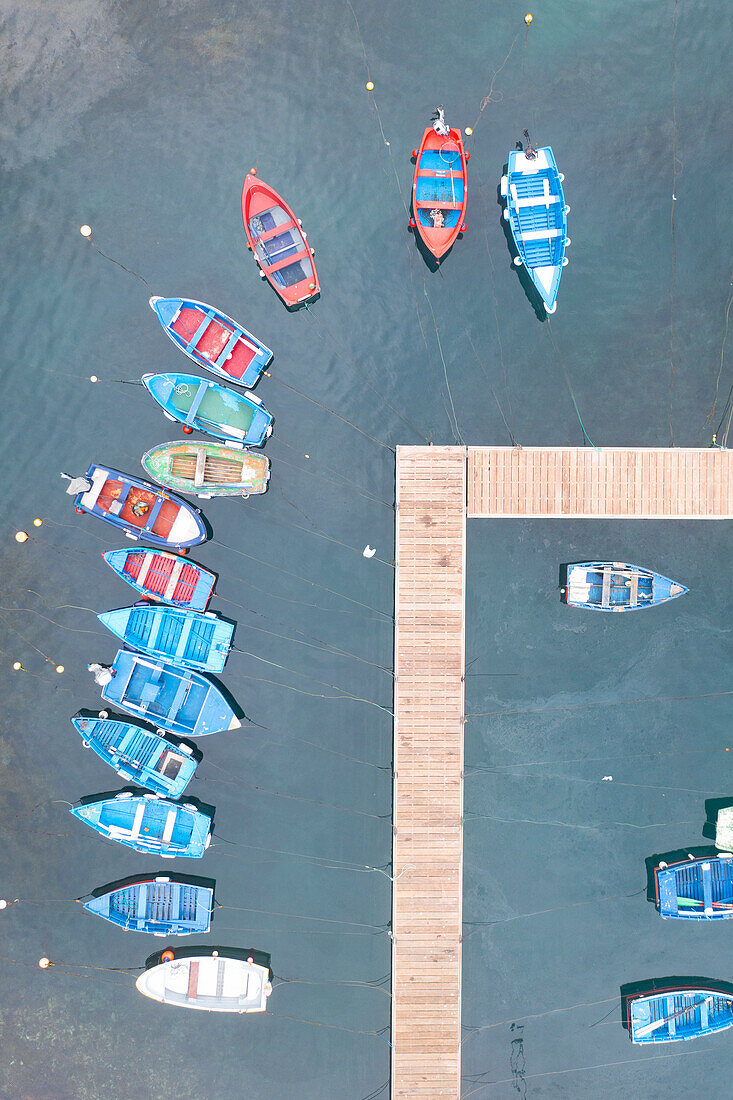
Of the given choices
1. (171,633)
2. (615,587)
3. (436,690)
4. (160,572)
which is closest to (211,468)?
(160,572)

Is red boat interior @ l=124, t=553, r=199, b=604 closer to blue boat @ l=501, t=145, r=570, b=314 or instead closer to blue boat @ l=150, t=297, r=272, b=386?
blue boat @ l=150, t=297, r=272, b=386

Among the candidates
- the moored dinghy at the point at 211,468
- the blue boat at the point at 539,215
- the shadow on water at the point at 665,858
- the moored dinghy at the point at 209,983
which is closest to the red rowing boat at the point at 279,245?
the moored dinghy at the point at 211,468

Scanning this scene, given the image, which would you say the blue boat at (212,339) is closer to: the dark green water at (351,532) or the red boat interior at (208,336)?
the red boat interior at (208,336)

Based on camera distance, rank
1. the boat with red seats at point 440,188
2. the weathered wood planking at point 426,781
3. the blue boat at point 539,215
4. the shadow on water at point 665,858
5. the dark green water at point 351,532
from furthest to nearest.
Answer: the shadow on water at point 665,858, the dark green water at point 351,532, the weathered wood planking at point 426,781, the blue boat at point 539,215, the boat with red seats at point 440,188

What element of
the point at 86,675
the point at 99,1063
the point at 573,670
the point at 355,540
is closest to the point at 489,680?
the point at 573,670

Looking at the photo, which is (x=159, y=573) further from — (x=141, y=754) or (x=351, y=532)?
(x=351, y=532)

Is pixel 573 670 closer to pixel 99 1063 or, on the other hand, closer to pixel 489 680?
pixel 489 680

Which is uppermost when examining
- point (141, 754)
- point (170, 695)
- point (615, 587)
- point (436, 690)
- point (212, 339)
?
point (212, 339)

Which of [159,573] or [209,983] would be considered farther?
[209,983]
